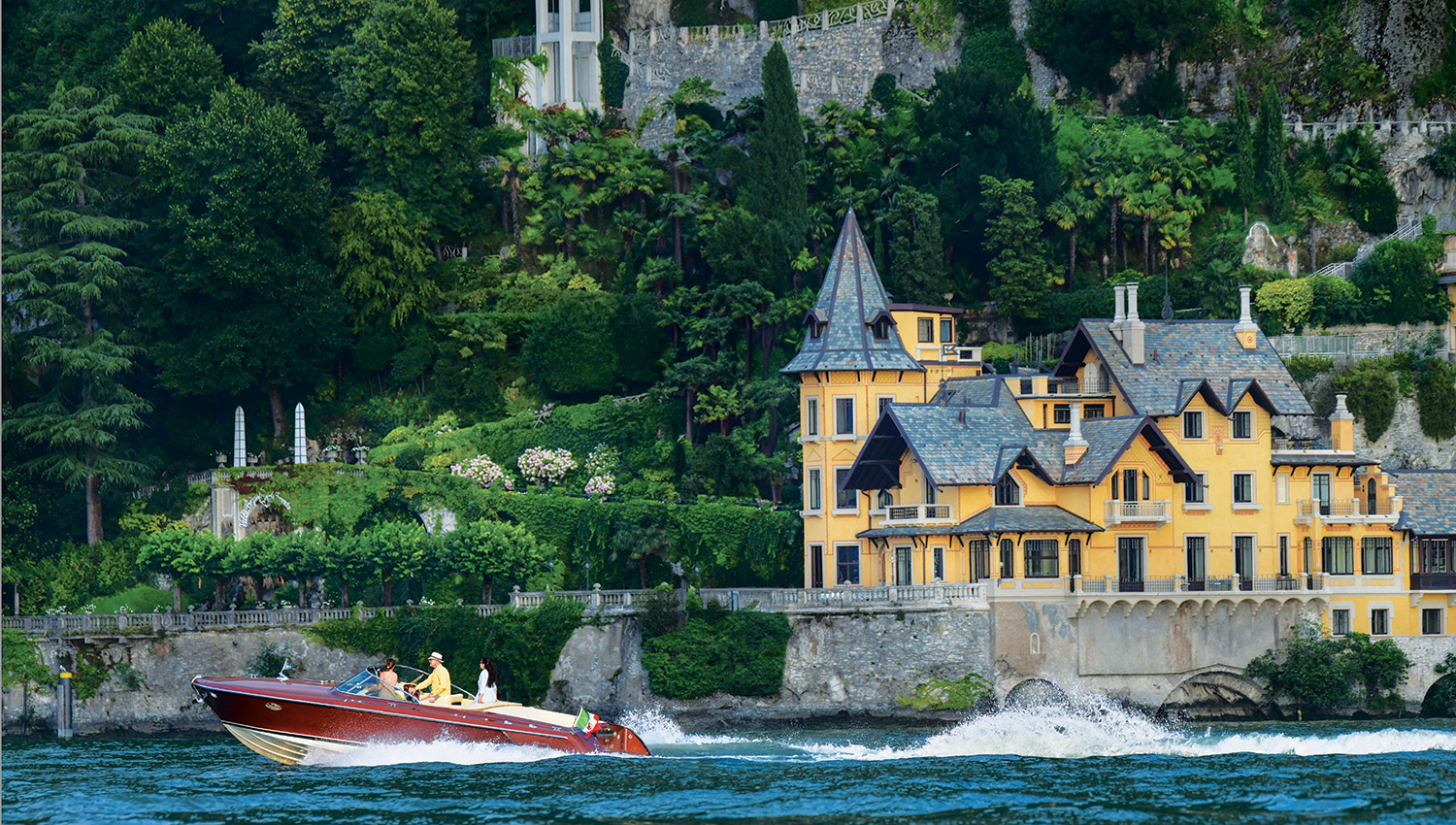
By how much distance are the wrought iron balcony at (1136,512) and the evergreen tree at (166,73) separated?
39.5 meters

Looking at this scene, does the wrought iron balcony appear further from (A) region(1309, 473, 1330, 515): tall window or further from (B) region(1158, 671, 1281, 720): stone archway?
(A) region(1309, 473, 1330, 515): tall window

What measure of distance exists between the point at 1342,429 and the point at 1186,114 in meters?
19.8

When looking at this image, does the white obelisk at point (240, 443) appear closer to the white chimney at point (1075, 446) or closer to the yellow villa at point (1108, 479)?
the yellow villa at point (1108, 479)

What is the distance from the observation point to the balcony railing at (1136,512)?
244 ft

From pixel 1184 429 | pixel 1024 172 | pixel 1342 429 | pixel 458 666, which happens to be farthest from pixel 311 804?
pixel 1024 172

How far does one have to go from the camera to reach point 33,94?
10175 centimetres

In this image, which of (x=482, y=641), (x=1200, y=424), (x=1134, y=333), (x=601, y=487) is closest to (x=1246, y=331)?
(x=1134, y=333)

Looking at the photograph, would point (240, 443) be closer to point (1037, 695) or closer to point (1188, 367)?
point (1037, 695)

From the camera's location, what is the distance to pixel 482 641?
75562 mm

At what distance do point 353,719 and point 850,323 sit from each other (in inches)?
891

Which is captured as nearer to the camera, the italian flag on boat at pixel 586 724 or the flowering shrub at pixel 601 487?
the italian flag on boat at pixel 586 724

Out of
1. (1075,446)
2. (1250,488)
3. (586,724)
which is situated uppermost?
(1075,446)

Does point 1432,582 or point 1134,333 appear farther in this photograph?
point 1134,333

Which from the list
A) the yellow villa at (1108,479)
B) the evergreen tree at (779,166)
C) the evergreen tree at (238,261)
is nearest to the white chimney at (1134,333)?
the yellow villa at (1108,479)
